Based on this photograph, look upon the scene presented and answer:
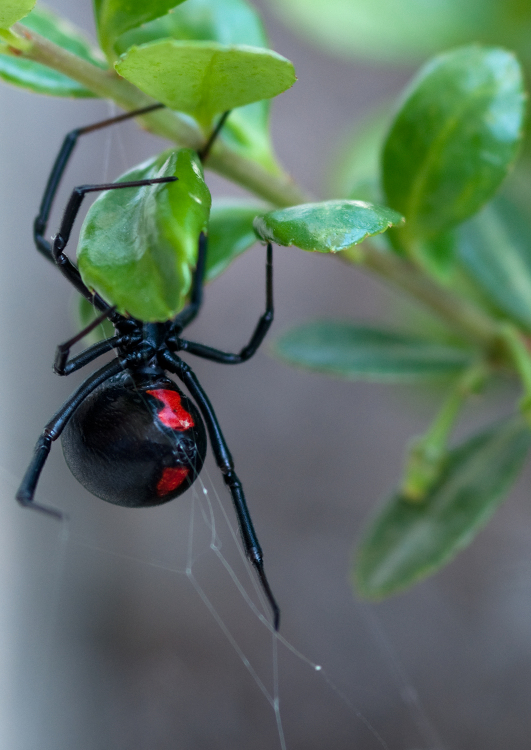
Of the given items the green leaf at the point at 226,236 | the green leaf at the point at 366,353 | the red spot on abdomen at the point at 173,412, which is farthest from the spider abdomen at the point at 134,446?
the green leaf at the point at 366,353

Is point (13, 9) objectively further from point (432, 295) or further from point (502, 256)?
point (502, 256)

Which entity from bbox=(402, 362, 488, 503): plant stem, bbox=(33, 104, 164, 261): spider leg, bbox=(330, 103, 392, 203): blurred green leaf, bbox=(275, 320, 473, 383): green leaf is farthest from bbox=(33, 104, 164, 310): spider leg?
bbox=(330, 103, 392, 203): blurred green leaf

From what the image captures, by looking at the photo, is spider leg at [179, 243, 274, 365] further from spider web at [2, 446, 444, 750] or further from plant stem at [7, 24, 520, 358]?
spider web at [2, 446, 444, 750]

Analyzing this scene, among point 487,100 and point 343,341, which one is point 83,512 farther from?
point 487,100

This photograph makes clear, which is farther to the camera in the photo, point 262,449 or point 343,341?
point 262,449

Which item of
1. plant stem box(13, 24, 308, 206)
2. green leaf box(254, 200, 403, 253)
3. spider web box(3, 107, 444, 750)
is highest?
plant stem box(13, 24, 308, 206)

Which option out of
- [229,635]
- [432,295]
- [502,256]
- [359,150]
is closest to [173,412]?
[432,295]

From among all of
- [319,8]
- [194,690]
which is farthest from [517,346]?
[194,690]

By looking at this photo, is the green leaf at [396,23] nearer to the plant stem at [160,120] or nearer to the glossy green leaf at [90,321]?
the plant stem at [160,120]
